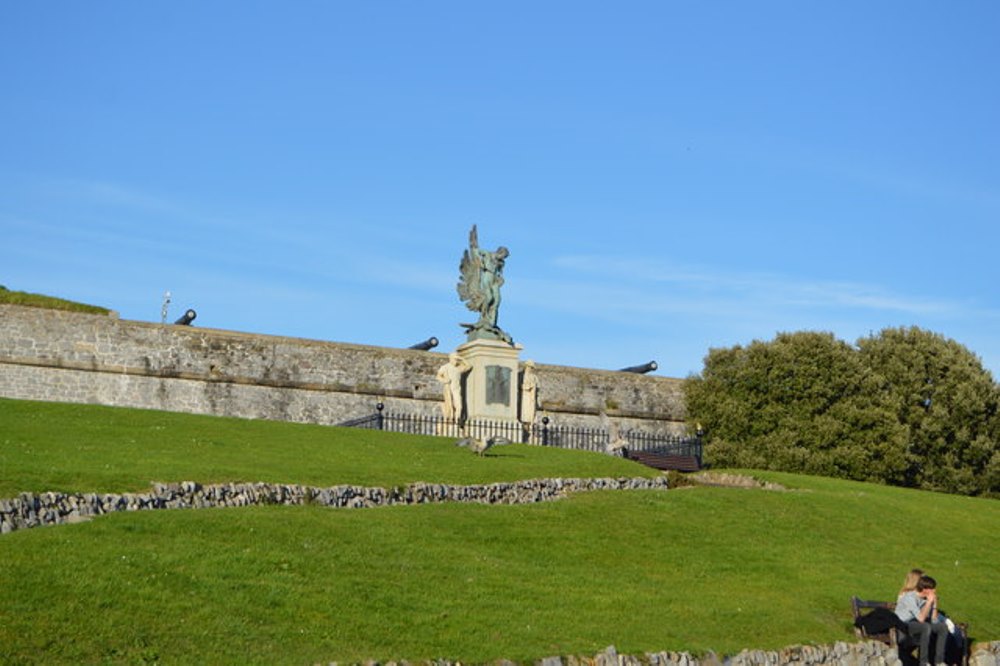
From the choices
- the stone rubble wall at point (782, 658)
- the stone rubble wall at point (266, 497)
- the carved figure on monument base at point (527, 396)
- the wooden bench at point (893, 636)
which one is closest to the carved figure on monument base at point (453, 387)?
the carved figure on monument base at point (527, 396)

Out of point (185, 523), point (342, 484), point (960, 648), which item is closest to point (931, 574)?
point (960, 648)

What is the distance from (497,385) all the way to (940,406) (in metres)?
17.6

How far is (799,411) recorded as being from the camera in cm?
4931

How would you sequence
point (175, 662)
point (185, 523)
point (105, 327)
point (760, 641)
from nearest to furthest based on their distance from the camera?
point (175, 662), point (760, 641), point (185, 523), point (105, 327)

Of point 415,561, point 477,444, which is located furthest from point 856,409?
point 415,561

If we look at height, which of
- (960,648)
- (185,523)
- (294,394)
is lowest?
(960,648)

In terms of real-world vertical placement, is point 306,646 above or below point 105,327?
below

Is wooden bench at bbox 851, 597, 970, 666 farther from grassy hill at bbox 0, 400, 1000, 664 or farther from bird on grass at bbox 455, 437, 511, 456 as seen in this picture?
bird on grass at bbox 455, 437, 511, 456

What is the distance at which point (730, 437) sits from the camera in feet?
162

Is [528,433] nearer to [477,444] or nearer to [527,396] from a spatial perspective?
[527,396]

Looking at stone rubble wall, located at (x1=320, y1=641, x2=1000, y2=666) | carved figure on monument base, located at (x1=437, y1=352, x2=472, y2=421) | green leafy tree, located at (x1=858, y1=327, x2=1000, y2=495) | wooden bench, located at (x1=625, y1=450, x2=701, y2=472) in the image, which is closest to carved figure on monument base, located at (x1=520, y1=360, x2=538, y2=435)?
carved figure on monument base, located at (x1=437, y1=352, x2=472, y2=421)

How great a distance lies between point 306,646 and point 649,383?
128 ft

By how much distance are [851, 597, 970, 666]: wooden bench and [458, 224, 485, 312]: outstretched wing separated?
21499 millimetres

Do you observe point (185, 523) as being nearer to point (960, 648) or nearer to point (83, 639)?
point (83, 639)
